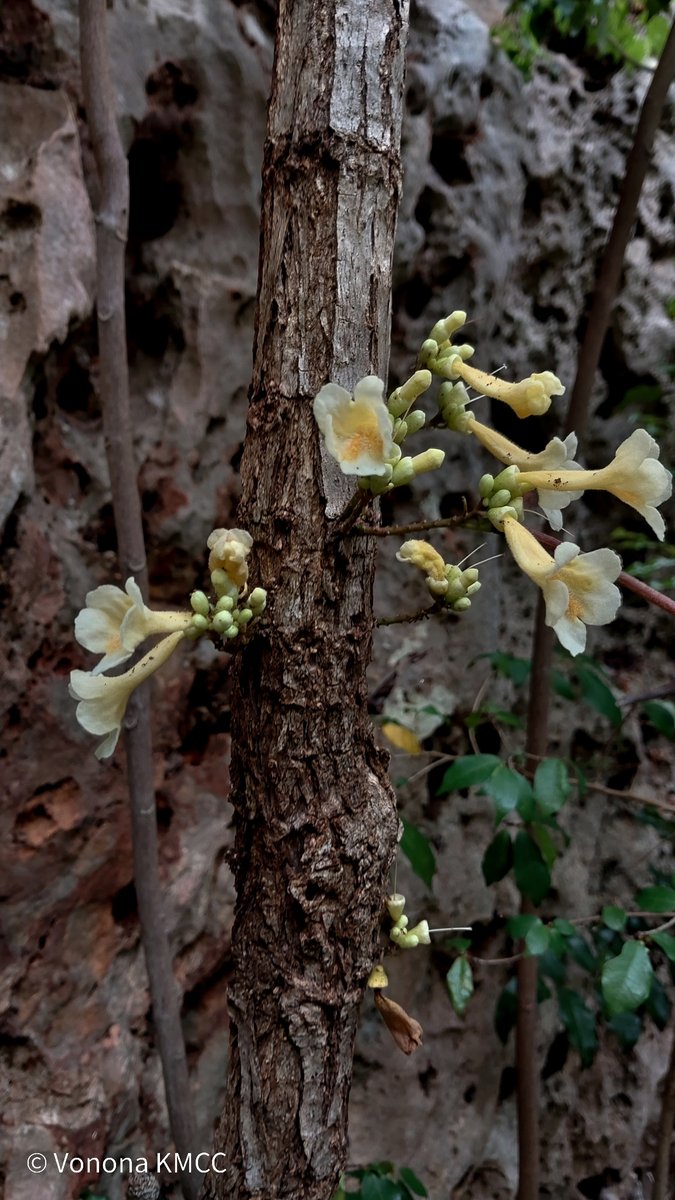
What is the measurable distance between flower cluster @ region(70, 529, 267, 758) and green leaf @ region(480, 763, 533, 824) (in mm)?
674

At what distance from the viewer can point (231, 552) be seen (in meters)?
0.55

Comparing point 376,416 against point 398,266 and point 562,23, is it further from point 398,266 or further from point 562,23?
point 562,23

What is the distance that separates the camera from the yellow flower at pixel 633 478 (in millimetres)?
614

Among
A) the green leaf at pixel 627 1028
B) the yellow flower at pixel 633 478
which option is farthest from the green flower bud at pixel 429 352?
the green leaf at pixel 627 1028

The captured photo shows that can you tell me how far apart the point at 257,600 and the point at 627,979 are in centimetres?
72

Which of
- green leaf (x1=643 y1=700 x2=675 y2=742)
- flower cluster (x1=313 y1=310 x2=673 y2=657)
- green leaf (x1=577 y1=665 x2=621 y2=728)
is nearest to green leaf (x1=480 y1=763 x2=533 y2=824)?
green leaf (x1=577 y1=665 x2=621 y2=728)

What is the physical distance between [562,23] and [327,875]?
2017 millimetres

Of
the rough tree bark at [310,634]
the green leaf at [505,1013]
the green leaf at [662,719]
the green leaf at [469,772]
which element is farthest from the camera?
the green leaf at [505,1013]

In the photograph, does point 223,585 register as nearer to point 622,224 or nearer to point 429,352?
point 429,352

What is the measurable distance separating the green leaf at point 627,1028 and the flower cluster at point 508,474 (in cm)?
114

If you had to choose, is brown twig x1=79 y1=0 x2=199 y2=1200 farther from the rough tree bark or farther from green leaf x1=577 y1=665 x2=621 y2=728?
green leaf x1=577 y1=665 x2=621 y2=728

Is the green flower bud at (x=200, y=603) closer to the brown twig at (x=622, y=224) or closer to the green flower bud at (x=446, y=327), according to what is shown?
the green flower bud at (x=446, y=327)

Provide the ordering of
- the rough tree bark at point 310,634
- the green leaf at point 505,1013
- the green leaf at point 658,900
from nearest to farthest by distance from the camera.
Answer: the rough tree bark at point 310,634, the green leaf at point 658,900, the green leaf at point 505,1013

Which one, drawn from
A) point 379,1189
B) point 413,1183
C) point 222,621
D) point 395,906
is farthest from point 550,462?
point 413,1183
